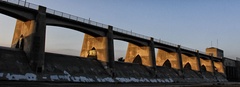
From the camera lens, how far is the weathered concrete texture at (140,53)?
74.1 meters

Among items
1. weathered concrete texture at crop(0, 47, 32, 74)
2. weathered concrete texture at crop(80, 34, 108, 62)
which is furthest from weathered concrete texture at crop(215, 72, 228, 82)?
weathered concrete texture at crop(0, 47, 32, 74)

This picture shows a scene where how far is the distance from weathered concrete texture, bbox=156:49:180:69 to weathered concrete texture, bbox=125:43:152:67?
51.7 feet

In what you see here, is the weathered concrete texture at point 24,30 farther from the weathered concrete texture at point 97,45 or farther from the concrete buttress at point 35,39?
the weathered concrete texture at point 97,45

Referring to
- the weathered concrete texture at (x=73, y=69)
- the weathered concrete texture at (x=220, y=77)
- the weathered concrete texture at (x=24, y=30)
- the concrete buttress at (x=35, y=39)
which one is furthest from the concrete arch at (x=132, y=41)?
the weathered concrete texture at (x=220, y=77)

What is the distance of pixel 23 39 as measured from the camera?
46.1 m

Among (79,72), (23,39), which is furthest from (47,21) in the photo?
(79,72)

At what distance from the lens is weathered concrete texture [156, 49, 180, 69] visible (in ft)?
286

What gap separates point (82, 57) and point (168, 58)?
38998 millimetres

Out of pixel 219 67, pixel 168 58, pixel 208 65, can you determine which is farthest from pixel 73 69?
pixel 219 67

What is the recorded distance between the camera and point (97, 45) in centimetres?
6097

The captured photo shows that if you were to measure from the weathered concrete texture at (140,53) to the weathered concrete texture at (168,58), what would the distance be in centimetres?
1576

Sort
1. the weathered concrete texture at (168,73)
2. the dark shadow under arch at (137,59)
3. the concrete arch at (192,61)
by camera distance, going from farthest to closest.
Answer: the concrete arch at (192,61)
the dark shadow under arch at (137,59)
the weathered concrete texture at (168,73)

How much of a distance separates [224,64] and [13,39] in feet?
346

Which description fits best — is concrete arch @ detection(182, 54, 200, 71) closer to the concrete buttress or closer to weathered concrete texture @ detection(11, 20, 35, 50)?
the concrete buttress
